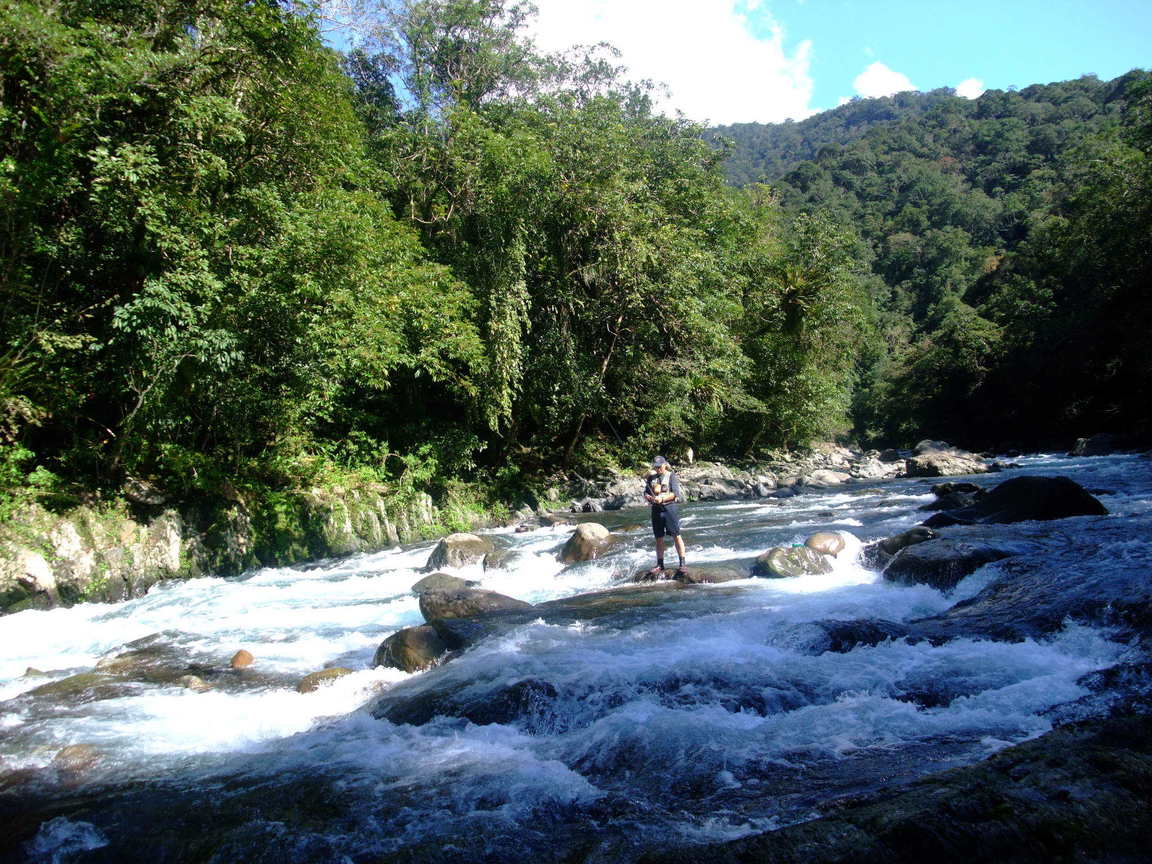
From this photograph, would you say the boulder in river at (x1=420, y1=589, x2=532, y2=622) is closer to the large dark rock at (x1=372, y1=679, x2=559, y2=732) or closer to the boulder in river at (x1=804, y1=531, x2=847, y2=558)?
the large dark rock at (x1=372, y1=679, x2=559, y2=732)

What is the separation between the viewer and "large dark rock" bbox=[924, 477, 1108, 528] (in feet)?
33.0

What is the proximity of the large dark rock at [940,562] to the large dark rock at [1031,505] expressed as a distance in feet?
9.11

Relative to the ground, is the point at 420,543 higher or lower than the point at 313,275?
lower

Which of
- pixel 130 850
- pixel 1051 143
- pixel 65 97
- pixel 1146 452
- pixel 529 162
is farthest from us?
pixel 1051 143

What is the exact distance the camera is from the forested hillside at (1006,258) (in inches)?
941

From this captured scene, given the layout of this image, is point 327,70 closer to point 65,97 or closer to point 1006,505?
point 65,97

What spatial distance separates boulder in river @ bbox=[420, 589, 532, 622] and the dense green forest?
17.4ft

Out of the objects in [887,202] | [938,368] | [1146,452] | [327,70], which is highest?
[887,202]

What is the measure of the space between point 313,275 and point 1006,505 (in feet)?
39.3

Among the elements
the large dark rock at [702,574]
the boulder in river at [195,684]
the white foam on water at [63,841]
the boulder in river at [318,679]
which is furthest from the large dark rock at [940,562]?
the white foam on water at [63,841]

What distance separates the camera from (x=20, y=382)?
9070 millimetres

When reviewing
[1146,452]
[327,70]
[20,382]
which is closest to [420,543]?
[20,382]

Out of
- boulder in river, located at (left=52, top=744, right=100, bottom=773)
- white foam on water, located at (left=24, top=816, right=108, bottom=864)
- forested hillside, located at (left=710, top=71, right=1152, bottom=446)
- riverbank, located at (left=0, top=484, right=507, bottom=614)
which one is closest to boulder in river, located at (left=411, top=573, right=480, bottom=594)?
riverbank, located at (left=0, top=484, right=507, bottom=614)

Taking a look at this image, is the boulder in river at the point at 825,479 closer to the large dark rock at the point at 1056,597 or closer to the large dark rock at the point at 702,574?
the large dark rock at the point at 702,574
